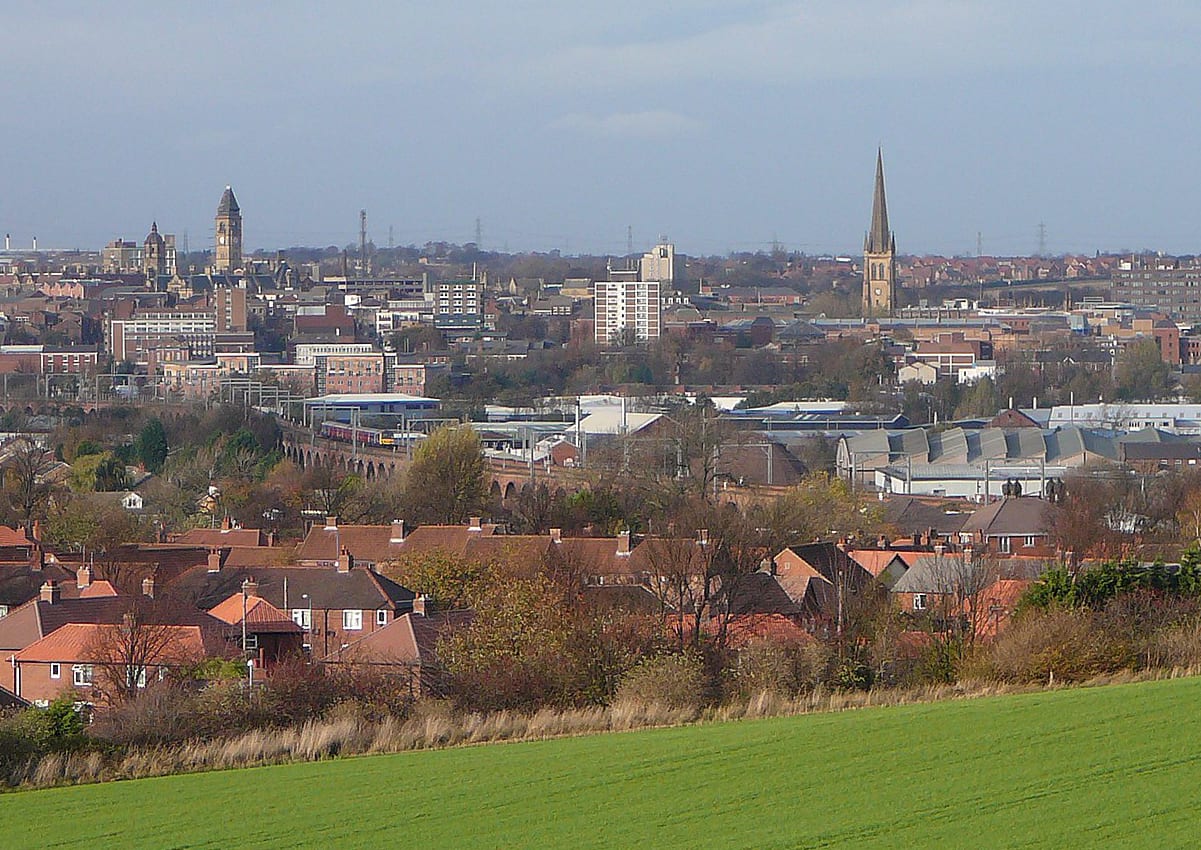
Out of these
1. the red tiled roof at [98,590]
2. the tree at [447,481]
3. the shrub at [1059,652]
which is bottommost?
the tree at [447,481]

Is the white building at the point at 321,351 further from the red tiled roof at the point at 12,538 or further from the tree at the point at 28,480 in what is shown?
the red tiled roof at the point at 12,538

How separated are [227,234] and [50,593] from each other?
5274 inches

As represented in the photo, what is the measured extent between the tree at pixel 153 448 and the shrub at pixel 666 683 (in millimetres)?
34692

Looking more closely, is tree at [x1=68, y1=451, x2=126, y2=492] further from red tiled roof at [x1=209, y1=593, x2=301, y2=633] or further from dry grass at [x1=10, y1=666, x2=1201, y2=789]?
dry grass at [x1=10, y1=666, x2=1201, y2=789]

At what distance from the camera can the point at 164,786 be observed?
38.1ft

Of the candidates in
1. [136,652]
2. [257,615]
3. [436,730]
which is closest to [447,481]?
[257,615]

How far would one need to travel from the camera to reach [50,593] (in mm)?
22406

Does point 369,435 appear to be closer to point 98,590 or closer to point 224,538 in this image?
point 224,538

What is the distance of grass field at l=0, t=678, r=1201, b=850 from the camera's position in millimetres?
9031

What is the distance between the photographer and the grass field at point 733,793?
29.6ft

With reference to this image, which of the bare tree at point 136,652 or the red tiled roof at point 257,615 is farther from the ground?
the bare tree at point 136,652

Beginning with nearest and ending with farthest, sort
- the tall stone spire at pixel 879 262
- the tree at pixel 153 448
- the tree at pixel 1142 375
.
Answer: the tree at pixel 153 448 → the tree at pixel 1142 375 → the tall stone spire at pixel 879 262

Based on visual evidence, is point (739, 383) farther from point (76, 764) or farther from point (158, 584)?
point (76, 764)

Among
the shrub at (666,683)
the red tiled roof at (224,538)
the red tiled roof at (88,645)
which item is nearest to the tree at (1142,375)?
the red tiled roof at (224,538)
